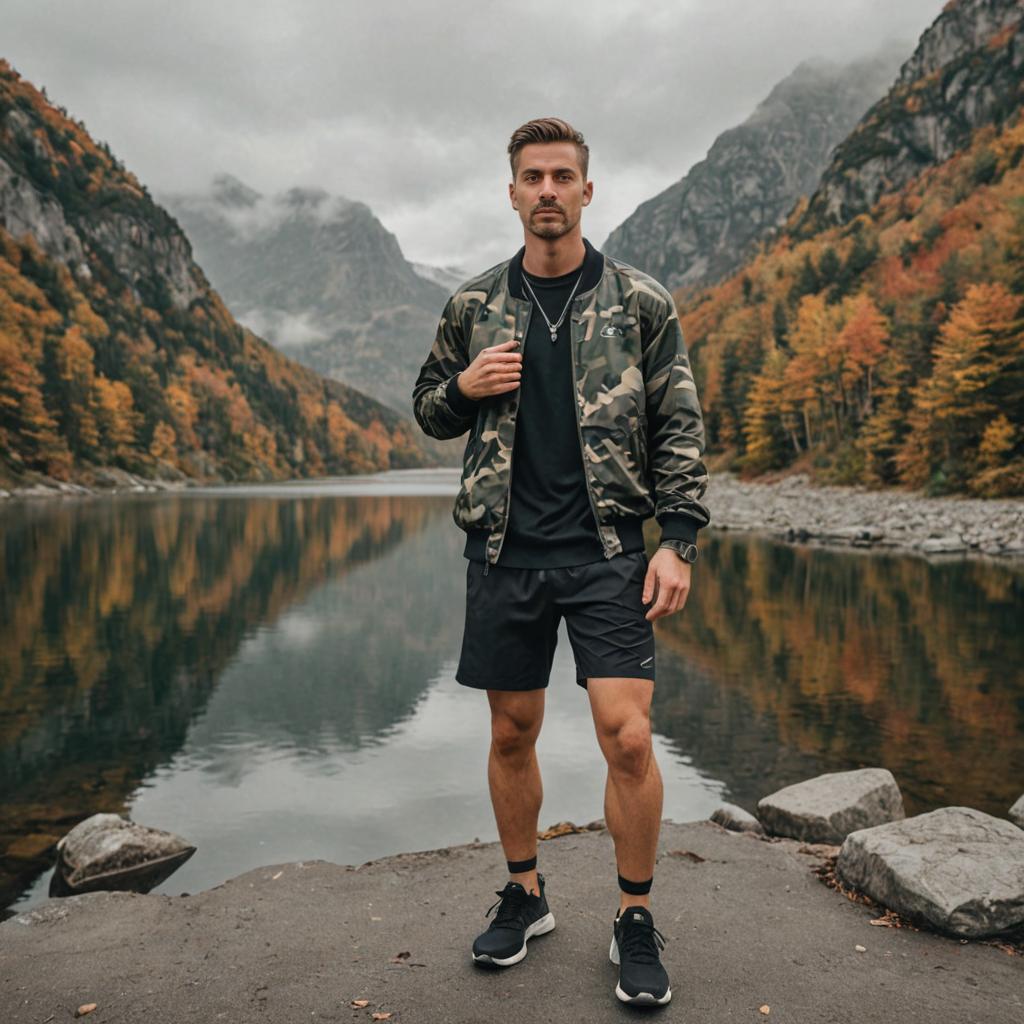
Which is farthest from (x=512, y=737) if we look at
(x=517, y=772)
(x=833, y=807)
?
(x=833, y=807)

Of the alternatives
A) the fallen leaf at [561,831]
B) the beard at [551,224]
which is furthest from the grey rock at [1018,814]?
the beard at [551,224]

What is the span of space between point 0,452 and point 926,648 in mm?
65094

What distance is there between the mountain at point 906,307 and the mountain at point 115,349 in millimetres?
56991

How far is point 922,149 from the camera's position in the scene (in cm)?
11950

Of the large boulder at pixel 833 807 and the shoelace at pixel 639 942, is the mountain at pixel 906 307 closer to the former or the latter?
the large boulder at pixel 833 807

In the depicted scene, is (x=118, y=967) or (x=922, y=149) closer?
(x=118, y=967)

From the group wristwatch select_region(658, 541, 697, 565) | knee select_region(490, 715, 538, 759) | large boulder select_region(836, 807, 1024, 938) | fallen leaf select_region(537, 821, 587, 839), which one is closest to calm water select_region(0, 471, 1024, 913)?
fallen leaf select_region(537, 821, 587, 839)

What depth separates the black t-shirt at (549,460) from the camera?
3447 mm

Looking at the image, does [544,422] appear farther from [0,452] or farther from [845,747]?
[0,452]

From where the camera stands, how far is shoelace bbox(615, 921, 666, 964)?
326cm

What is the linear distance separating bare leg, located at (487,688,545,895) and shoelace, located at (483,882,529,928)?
0.06 m

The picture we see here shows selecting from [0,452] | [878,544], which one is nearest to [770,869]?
[878,544]

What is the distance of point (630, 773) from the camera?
3.34 meters

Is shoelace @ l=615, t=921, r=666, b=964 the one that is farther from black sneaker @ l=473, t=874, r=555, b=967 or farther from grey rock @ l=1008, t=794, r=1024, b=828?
grey rock @ l=1008, t=794, r=1024, b=828
